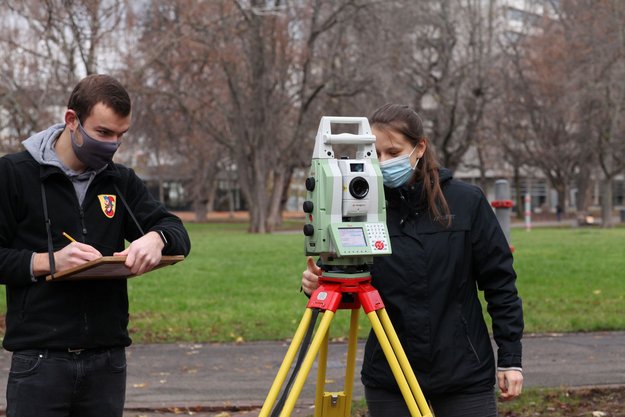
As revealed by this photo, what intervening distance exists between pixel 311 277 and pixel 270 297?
930cm

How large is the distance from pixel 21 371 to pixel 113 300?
1.30 feet

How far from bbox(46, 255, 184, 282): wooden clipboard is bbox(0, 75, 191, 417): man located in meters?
0.05

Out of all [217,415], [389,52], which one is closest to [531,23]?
[389,52]

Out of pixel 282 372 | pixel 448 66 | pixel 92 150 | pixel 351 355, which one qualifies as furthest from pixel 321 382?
pixel 448 66

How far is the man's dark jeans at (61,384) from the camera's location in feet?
9.92

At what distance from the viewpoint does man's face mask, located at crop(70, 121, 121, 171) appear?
3.03 meters

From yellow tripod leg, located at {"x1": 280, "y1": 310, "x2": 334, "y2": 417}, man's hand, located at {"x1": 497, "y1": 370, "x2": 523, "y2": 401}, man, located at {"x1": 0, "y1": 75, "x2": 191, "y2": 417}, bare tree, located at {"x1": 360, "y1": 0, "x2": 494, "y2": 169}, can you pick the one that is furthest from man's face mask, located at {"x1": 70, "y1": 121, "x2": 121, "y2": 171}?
bare tree, located at {"x1": 360, "y1": 0, "x2": 494, "y2": 169}

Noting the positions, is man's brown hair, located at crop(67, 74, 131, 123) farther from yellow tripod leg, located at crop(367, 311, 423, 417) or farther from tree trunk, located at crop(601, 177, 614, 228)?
tree trunk, located at crop(601, 177, 614, 228)

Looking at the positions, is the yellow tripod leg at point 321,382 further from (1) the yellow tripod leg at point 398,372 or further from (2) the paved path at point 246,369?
(2) the paved path at point 246,369

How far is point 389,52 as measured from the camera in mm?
33094

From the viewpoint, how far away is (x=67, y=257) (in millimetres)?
2877

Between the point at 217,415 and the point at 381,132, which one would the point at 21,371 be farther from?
the point at 217,415

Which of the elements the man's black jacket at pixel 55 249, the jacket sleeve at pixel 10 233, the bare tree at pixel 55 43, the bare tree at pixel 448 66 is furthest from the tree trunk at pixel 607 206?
the jacket sleeve at pixel 10 233

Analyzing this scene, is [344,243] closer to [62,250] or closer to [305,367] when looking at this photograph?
[305,367]
